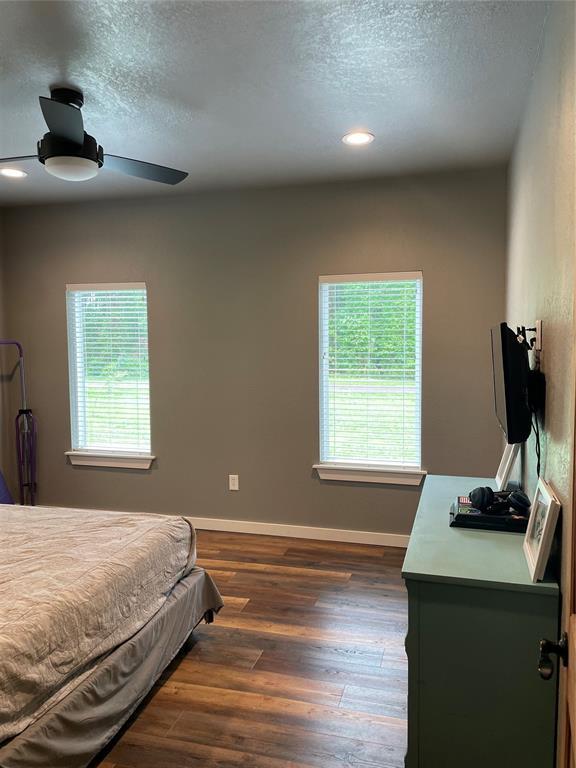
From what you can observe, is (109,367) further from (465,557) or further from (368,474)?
(465,557)

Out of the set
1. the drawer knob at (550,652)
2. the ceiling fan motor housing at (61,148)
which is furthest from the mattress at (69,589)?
the ceiling fan motor housing at (61,148)

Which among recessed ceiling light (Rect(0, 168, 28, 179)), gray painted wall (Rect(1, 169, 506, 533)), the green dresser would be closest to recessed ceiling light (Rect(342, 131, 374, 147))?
gray painted wall (Rect(1, 169, 506, 533))

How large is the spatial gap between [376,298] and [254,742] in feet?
9.40

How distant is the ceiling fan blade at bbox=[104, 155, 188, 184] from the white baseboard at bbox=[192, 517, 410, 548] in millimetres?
2626

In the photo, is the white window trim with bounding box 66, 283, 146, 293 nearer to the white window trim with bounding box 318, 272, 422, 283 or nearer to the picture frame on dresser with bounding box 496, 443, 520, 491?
the white window trim with bounding box 318, 272, 422, 283

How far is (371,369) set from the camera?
13.7ft

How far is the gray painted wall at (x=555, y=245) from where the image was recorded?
1.48 meters

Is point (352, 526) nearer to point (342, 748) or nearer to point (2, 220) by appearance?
point (342, 748)

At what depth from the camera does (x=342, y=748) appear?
212cm

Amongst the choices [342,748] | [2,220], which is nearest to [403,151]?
[342,748]

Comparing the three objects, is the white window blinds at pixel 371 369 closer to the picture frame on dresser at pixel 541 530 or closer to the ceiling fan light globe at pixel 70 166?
the ceiling fan light globe at pixel 70 166

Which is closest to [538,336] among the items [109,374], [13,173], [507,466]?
[507,466]

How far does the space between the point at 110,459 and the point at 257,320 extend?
171 centimetres

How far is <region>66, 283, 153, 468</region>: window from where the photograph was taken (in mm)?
4664
